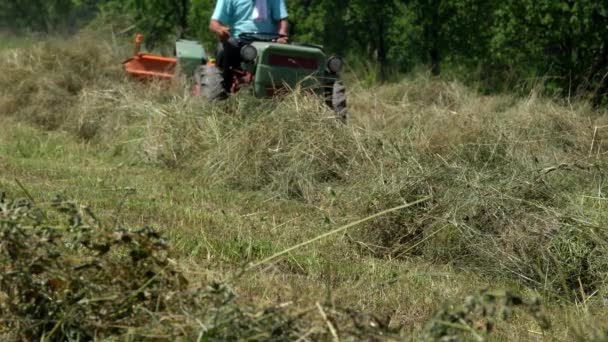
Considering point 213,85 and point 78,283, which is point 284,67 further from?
point 78,283

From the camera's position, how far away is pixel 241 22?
1016cm

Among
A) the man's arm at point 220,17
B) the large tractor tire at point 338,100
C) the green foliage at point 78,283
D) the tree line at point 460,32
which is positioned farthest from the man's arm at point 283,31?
the green foliage at point 78,283

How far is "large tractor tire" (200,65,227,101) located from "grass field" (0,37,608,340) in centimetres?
18

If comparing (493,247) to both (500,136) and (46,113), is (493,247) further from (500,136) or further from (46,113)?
(46,113)

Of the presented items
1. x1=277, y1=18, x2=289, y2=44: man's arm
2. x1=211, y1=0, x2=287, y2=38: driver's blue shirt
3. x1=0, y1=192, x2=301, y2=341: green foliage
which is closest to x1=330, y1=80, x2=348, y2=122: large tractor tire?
x1=277, y1=18, x2=289, y2=44: man's arm

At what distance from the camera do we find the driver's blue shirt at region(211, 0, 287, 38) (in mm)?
10047

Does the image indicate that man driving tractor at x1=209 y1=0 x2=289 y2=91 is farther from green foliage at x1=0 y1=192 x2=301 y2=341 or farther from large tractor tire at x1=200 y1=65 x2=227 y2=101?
green foliage at x1=0 y1=192 x2=301 y2=341

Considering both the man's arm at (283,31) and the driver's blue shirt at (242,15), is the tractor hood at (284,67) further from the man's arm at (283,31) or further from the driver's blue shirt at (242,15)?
the driver's blue shirt at (242,15)

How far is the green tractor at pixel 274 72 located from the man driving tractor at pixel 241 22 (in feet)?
0.16

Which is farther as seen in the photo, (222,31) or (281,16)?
(281,16)

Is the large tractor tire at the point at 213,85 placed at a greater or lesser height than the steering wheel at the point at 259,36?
lesser

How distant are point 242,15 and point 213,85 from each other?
37.5 inches

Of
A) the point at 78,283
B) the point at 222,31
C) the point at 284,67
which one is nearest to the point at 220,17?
the point at 222,31

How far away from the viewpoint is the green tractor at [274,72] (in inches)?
367
